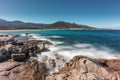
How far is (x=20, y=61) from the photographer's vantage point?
15781 mm

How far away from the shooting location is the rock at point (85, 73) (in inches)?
373

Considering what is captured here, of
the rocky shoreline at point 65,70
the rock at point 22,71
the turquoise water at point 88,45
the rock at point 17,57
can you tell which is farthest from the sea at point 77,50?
the rock at point 17,57

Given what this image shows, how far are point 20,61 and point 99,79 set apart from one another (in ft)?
34.0

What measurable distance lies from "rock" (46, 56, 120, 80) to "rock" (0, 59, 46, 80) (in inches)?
95.0

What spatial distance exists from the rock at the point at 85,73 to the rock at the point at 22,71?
2.41 meters

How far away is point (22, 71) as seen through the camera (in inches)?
506

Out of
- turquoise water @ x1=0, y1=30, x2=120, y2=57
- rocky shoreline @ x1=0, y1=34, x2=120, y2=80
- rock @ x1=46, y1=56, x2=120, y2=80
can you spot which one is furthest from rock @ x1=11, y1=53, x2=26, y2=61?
turquoise water @ x1=0, y1=30, x2=120, y2=57

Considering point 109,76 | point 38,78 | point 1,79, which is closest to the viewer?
point 109,76

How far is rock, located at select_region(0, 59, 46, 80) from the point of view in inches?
465

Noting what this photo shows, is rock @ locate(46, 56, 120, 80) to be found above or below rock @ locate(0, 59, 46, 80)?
above

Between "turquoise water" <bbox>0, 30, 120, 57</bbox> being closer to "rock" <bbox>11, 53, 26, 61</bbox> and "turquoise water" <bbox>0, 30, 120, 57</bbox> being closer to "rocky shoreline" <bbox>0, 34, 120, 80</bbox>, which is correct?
"rocky shoreline" <bbox>0, 34, 120, 80</bbox>

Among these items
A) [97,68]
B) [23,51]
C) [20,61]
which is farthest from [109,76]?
[23,51]

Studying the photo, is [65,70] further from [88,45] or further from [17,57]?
[88,45]

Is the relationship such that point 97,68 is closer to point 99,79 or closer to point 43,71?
point 99,79
